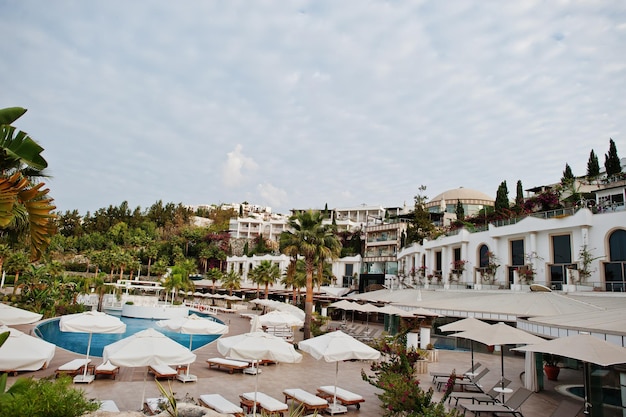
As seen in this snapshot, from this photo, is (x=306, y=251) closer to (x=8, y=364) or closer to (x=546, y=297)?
(x=546, y=297)

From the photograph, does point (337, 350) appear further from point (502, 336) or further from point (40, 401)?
point (40, 401)

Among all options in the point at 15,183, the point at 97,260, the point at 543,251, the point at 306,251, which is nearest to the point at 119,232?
the point at 97,260

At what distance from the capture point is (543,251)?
1022 inches

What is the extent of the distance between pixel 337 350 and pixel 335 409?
4.70ft

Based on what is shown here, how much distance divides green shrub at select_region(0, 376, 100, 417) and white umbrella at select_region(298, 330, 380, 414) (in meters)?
5.87

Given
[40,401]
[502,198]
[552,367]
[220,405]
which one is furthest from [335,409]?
[502,198]

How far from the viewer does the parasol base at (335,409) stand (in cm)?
1088

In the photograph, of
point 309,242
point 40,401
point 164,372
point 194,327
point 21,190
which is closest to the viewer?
point 40,401

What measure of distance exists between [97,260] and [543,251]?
5767 centimetres

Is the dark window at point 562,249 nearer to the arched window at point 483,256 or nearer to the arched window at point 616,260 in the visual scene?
the arched window at point 616,260

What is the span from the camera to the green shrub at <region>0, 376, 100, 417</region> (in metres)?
5.62

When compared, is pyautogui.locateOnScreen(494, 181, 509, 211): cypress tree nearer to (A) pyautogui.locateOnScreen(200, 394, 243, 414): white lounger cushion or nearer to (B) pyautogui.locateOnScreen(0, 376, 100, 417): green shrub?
(A) pyautogui.locateOnScreen(200, 394, 243, 414): white lounger cushion

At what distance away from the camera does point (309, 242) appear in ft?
76.0

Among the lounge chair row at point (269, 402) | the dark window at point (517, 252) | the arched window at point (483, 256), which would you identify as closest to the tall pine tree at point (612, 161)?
the arched window at point (483, 256)
